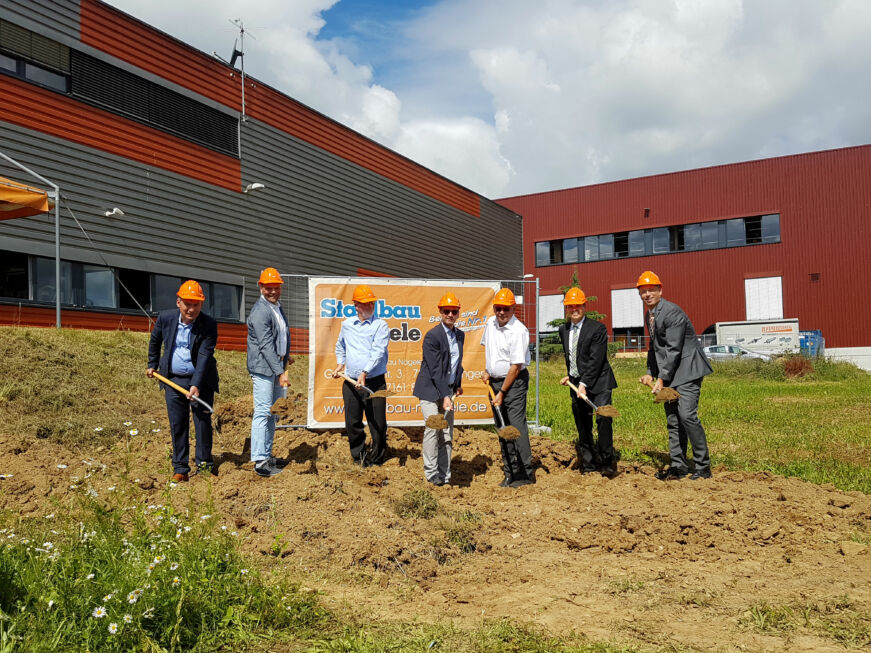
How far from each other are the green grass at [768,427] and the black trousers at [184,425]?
5.08 m

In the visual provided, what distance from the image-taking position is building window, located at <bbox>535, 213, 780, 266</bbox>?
36438 millimetres

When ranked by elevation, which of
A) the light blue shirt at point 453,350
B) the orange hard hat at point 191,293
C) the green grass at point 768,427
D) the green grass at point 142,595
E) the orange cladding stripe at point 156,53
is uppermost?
the orange cladding stripe at point 156,53

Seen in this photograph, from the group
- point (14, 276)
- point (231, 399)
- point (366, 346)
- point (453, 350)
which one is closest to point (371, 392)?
point (366, 346)

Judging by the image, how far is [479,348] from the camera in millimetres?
9656

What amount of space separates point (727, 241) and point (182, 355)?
35621 millimetres

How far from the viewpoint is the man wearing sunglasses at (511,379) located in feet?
24.3

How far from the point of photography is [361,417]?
312 inches

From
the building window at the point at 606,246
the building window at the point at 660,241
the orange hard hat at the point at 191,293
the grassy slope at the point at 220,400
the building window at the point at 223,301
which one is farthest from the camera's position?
the building window at the point at 606,246

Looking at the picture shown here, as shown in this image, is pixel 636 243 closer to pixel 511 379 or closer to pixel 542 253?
pixel 542 253

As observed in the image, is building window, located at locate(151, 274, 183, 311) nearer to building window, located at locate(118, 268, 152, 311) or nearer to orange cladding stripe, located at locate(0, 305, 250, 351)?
building window, located at locate(118, 268, 152, 311)

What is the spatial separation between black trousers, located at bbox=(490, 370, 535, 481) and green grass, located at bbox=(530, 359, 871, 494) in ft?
6.17

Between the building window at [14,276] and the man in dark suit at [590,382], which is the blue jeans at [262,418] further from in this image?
the building window at [14,276]

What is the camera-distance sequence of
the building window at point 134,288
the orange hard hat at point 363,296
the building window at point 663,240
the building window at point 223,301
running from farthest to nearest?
the building window at point 663,240
the building window at point 223,301
the building window at point 134,288
the orange hard hat at point 363,296

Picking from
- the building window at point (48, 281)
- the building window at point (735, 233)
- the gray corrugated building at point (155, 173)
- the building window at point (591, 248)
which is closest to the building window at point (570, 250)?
the building window at point (591, 248)
